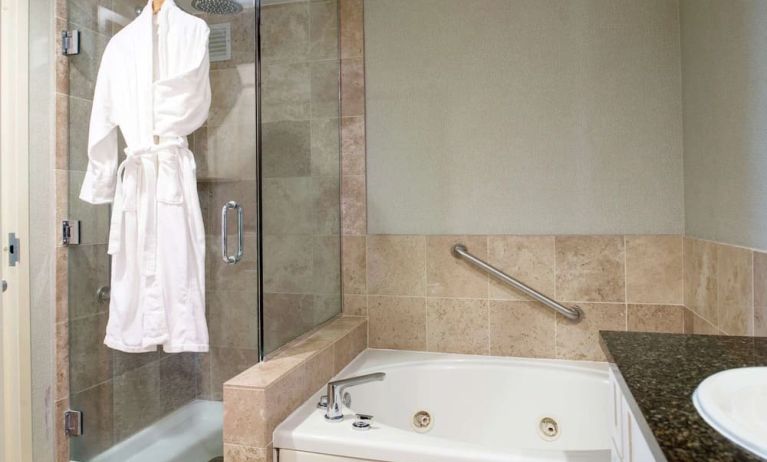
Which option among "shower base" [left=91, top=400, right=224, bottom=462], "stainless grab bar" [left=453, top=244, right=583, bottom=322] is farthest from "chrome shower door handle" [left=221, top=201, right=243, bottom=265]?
"stainless grab bar" [left=453, top=244, right=583, bottom=322]

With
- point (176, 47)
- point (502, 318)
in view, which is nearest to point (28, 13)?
point (176, 47)

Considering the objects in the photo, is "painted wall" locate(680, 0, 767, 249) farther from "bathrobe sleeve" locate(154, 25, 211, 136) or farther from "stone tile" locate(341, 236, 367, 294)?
"bathrobe sleeve" locate(154, 25, 211, 136)

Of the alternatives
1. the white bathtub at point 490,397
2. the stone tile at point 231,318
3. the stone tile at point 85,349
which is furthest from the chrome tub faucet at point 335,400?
the stone tile at point 85,349

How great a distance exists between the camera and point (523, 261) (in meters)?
2.11

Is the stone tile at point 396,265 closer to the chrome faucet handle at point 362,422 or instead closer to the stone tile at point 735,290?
the chrome faucet handle at point 362,422

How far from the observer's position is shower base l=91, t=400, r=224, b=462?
1950mm

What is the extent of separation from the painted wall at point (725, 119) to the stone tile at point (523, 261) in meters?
0.55

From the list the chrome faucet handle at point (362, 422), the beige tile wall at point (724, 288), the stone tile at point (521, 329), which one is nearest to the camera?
the beige tile wall at point (724, 288)

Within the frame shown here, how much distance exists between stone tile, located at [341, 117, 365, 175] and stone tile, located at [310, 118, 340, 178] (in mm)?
34

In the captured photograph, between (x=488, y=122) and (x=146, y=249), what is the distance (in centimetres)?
149

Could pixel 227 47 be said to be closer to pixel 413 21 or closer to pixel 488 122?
pixel 413 21

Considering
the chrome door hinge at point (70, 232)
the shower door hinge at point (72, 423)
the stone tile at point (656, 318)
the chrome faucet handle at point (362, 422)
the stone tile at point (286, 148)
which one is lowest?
the shower door hinge at point (72, 423)

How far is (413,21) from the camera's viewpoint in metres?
2.26

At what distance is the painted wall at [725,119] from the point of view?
4.28ft
